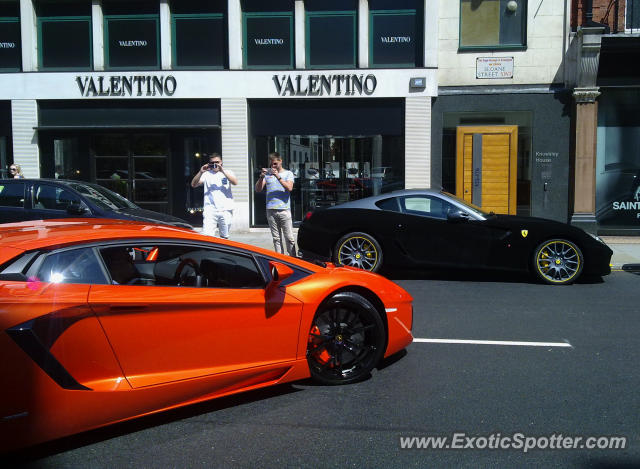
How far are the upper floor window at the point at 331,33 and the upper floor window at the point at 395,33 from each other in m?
0.49

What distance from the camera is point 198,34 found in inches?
608

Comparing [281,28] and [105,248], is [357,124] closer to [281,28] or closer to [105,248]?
[281,28]

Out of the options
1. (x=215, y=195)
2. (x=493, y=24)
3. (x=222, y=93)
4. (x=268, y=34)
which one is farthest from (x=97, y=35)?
(x=493, y=24)

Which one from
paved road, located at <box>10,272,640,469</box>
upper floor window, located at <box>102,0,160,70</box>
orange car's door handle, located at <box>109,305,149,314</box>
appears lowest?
paved road, located at <box>10,272,640,469</box>

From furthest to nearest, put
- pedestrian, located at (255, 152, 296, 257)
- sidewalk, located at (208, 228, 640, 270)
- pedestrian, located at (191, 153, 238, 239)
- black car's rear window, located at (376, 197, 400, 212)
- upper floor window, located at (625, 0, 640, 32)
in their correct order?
upper floor window, located at (625, 0, 640, 32) < sidewalk, located at (208, 228, 640, 270) < pedestrian, located at (255, 152, 296, 257) < pedestrian, located at (191, 153, 238, 239) < black car's rear window, located at (376, 197, 400, 212)

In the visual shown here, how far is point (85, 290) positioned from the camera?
360 centimetres

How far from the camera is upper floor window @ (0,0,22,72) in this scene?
15.7 m

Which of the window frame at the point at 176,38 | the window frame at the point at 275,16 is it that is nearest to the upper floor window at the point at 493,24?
the window frame at the point at 275,16

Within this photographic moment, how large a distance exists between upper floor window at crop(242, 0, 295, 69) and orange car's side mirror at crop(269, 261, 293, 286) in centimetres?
1183

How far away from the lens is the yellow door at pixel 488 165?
1513 cm

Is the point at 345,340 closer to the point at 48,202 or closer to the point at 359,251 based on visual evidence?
the point at 359,251

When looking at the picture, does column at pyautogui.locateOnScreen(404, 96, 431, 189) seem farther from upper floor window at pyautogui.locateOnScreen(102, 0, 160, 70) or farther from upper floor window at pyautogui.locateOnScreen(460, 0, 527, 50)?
upper floor window at pyautogui.locateOnScreen(102, 0, 160, 70)

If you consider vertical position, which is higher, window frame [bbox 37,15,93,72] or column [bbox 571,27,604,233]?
window frame [bbox 37,15,93,72]

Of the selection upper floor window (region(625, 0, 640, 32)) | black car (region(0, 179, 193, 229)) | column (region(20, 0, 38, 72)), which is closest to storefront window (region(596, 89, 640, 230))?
upper floor window (region(625, 0, 640, 32))
